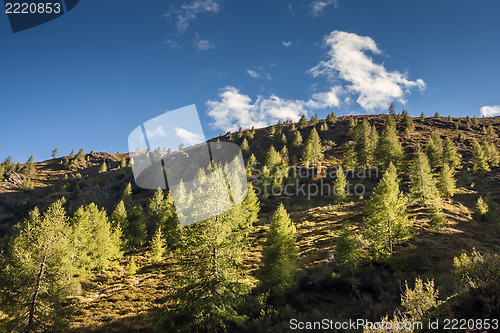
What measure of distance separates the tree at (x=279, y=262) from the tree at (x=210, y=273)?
5.53 meters

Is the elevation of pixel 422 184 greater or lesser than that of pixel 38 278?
greater

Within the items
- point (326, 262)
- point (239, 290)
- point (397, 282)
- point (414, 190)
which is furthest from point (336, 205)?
point (239, 290)

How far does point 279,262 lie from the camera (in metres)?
18.7

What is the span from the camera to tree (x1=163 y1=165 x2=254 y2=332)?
1234cm

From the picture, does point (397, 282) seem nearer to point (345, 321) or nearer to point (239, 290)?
point (345, 321)

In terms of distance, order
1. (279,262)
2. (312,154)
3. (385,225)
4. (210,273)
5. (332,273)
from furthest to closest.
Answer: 1. (312,154)
2. (385,225)
3. (332,273)
4. (279,262)
5. (210,273)

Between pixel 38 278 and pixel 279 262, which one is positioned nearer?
pixel 38 278

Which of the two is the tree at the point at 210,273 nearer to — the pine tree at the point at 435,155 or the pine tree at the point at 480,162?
the pine tree at the point at 435,155

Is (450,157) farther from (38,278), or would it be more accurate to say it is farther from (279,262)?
(38,278)

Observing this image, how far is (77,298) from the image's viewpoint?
74.8ft

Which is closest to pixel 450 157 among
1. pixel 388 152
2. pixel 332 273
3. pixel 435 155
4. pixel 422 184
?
pixel 435 155

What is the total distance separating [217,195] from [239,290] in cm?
550

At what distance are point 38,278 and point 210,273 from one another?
Answer: 38.3ft

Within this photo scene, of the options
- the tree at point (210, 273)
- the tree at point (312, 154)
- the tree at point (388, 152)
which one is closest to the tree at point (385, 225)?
the tree at point (210, 273)
